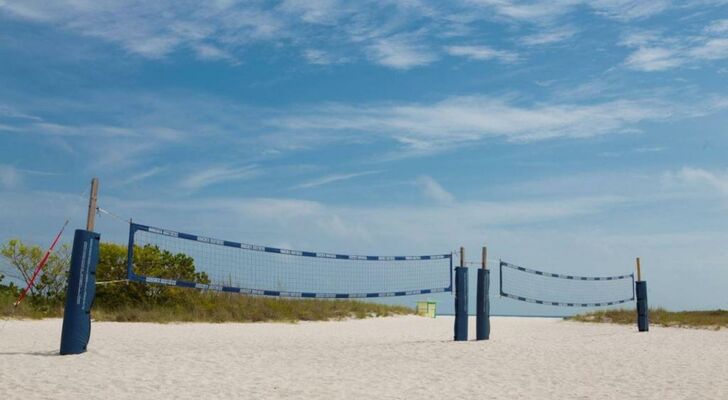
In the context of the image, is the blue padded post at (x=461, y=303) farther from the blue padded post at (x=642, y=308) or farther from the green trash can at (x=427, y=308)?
the green trash can at (x=427, y=308)

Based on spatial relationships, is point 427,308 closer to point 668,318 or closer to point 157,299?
point 668,318

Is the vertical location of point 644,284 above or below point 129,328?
above

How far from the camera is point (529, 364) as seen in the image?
974cm

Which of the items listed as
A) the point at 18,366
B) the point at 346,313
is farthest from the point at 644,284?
the point at 18,366

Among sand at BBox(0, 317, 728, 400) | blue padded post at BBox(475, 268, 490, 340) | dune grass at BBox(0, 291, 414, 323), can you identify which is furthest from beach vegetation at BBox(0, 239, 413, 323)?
blue padded post at BBox(475, 268, 490, 340)

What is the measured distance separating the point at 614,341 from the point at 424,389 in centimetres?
859

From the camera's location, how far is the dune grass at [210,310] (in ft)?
57.9

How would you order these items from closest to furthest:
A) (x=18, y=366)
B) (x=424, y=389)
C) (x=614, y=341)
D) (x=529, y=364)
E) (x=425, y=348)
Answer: (x=424, y=389) < (x=18, y=366) < (x=529, y=364) < (x=425, y=348) < (x=614, y=341)

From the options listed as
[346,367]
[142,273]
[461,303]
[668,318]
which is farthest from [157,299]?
[668,318]

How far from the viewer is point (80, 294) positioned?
9.84 m

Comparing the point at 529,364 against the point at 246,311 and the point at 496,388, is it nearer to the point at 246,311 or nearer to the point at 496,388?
the point at 496,388

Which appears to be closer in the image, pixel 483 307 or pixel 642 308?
pixel 483 307

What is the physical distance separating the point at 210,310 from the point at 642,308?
11209 millimetres

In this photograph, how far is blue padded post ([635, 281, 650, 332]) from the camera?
1820 centimetres
